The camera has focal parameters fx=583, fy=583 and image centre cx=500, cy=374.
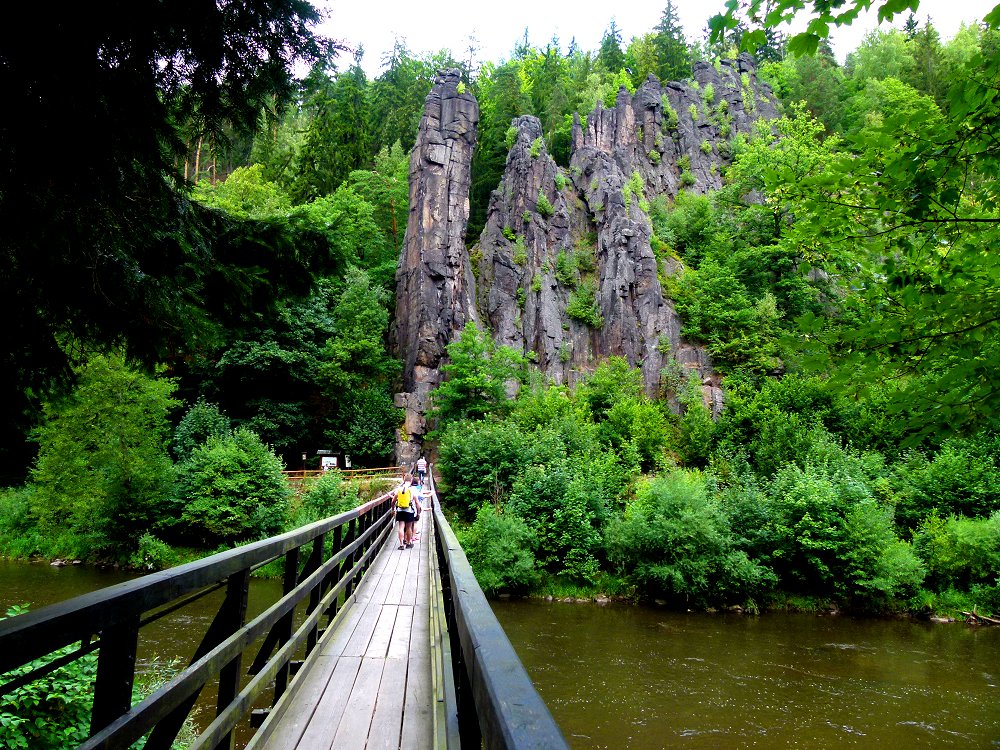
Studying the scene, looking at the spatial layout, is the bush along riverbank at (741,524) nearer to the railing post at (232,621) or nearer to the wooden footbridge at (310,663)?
the wooden footbridge at (310,663)

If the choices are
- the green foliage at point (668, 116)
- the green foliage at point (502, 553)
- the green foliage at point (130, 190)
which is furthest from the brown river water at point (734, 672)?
the green foliage at point (668, 116)

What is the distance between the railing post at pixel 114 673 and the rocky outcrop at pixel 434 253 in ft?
113

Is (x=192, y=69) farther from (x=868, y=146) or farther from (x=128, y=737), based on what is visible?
(x=868, y=146)

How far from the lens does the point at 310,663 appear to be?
404cm

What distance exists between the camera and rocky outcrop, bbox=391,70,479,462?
38281 mm

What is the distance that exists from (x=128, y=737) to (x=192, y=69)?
3.62m

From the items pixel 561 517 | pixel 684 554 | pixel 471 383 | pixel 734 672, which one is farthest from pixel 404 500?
pixel 471 383

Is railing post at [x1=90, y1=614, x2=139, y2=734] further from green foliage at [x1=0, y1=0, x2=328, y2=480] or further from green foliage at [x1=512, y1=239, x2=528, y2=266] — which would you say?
green foliage at [x1=512, y1=239, x2=528, y2=266]

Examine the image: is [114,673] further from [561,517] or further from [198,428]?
[198,428]

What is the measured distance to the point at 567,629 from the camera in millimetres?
17438

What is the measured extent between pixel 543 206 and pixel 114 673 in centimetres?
4420

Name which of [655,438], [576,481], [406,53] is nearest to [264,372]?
[576,481]

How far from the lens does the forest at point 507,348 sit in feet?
11.4

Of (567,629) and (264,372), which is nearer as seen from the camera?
(567,629)
